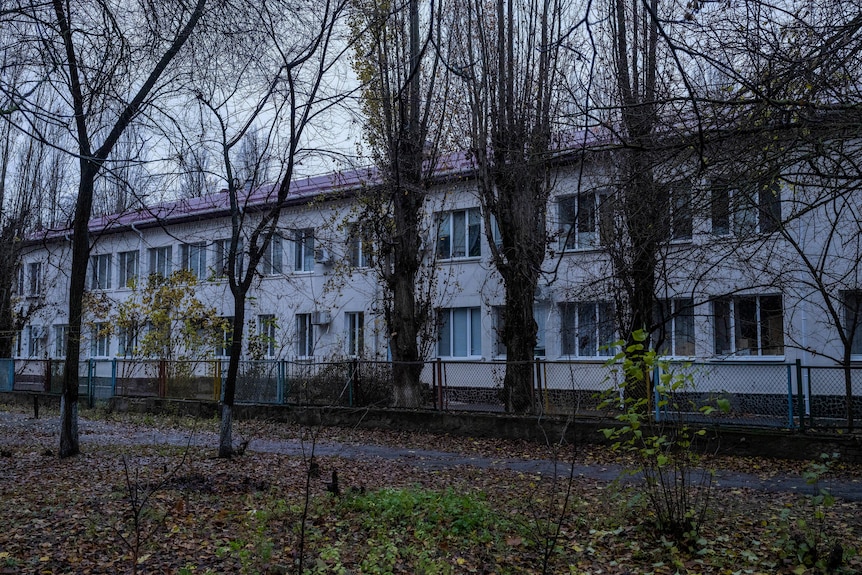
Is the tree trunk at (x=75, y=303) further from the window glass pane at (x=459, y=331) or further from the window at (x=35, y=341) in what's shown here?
the window at (x=35, y=341)

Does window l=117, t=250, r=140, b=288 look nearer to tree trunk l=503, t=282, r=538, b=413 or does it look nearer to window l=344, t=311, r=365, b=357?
window l=344, t=311, r=365, b=357

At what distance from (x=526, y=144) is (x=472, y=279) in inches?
292

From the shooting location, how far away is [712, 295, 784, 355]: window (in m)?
17.1

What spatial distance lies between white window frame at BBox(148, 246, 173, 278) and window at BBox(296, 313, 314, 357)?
23.1ft

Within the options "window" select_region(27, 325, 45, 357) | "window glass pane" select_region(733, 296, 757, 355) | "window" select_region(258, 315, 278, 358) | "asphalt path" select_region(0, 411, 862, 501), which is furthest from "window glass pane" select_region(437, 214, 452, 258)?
"window" select_region(27, 325, 45, 357)

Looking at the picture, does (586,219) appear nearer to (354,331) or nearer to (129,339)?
(354,331)

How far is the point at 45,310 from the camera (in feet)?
107

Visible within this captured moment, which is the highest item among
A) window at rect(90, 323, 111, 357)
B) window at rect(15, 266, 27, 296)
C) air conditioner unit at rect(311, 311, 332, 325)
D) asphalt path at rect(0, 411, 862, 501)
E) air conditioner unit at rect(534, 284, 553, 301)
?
window at rect(15, 266, 27, 296)

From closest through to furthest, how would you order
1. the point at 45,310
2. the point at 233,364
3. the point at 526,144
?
the point at 233,364, the point at 526,144, the point at 45,310

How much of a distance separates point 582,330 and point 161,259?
1801 centimetres

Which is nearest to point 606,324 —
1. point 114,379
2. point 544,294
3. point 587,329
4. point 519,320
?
point 587,329

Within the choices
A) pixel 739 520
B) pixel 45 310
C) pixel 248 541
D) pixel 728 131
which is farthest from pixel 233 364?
pixel 45 310

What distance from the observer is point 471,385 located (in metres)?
15.7

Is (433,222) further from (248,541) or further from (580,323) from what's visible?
(248,541)
